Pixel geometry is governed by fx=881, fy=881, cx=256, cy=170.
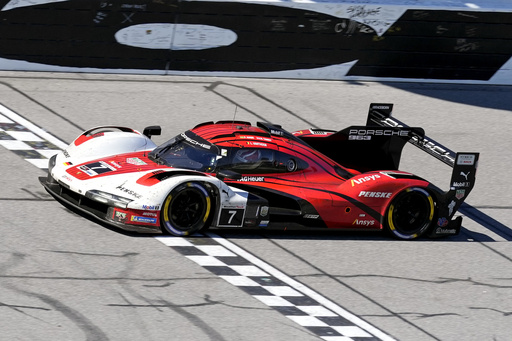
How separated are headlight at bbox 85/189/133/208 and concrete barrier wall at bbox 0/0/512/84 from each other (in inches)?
260

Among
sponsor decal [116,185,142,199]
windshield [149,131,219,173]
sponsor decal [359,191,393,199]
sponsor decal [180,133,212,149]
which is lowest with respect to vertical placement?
sponsor decal [116,185,142,199]

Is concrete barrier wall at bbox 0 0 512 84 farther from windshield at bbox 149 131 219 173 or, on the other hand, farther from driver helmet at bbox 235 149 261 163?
driver helmet at bbox 235 149 261 163

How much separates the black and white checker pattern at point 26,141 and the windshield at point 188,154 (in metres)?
2.06

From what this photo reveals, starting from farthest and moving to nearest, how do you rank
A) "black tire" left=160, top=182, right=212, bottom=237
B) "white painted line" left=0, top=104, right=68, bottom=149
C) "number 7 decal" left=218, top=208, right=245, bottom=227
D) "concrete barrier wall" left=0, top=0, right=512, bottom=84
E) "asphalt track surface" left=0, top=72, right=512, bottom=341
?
1. "concrete barrier wall" left=0, top=0, right=512, bottom=84
2. "white painted line" left=0, top=104, right=68, bottom=149
3. "number 7 decal" left=218, top=208, right=245, bottom=227
4. "black tire" left=160, top=182, right=212, bottom=237
5. "asphalt track surface" left=0, top=72, right=512, bottom=341

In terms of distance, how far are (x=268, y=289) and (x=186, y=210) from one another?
150cm

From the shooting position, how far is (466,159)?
1058 centimetres

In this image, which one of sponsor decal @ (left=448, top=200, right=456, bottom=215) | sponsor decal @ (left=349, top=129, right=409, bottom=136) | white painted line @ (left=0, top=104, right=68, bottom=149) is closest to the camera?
sponsor decal @ (left=448, top=200, right=456, bottom=215)

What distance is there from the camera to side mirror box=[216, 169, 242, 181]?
394 inches

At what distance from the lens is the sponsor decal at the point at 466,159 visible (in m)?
10.5

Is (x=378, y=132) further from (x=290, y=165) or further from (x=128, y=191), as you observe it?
(x=128, y=191)

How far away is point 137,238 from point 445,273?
133 inches

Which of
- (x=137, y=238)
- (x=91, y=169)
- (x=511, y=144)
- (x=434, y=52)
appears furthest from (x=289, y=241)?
(x=434, y=52)

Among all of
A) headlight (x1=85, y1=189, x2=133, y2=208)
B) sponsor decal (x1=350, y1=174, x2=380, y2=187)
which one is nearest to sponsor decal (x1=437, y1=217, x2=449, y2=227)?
sponsor decal (x1=350, y1=174, x2=380, y2=187)

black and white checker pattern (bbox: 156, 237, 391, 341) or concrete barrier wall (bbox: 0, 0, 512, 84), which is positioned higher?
concrete barrier wall (bbox: 0, 0, 512, 84)
